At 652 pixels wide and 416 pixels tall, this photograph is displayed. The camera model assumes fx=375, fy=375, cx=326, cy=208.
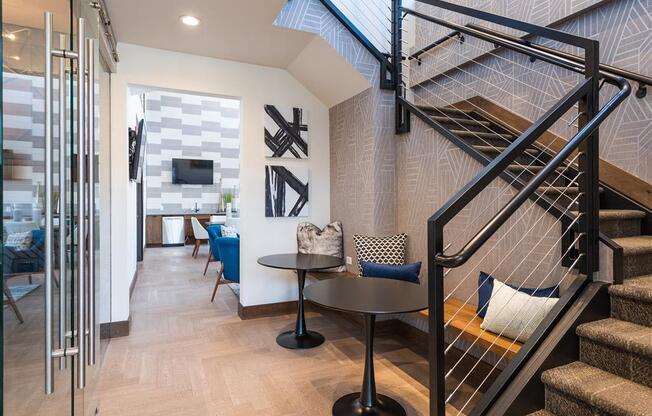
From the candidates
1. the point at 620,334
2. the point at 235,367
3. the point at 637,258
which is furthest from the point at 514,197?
the point at 235,367

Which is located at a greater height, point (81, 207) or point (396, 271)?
point (81, 207)

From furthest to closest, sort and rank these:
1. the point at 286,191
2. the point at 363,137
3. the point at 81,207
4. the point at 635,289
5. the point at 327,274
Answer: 1. the point at 286,191
2. the point at 327,274
3. the point at 363,137
4. the point at 635,289
5. the point at 81,207

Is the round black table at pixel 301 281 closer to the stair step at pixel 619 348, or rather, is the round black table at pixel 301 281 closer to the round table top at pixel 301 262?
the round table top at pixel 301 262

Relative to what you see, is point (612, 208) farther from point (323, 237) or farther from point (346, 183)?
point (323, 237)

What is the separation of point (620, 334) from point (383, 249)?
2.05 metres

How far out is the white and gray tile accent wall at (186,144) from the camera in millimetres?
9547

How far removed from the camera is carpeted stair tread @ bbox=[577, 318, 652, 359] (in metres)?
1.50

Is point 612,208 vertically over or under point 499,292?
over

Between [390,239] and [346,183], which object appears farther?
[346,183]

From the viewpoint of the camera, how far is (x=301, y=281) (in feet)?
11.5

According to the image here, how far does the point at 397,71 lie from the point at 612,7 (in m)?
1.67

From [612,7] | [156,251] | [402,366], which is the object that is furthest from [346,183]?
[156,251]

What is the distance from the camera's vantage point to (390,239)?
3561 millimetres

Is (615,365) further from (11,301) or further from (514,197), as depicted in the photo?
(11,301)
